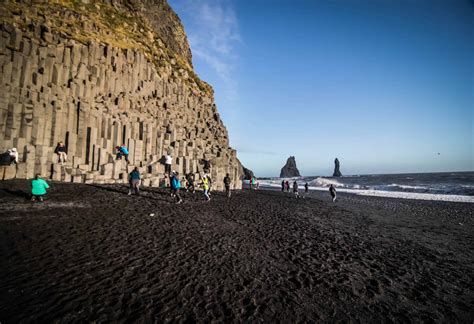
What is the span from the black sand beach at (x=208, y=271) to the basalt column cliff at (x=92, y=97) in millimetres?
5474

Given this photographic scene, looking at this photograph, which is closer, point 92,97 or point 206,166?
point 92,97

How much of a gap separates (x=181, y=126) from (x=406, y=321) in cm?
2415

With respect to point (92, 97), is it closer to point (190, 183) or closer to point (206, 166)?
point (190, 183)

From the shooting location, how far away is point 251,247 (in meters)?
7.18

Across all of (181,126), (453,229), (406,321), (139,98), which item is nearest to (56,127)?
(139,98)

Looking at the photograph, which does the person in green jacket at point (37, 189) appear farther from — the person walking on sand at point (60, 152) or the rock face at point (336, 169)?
the rock face at point (336, 169)

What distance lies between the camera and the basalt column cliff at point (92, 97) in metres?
13.4

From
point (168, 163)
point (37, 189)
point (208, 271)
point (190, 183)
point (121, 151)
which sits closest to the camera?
point (208, 271)

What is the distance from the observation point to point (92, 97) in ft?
55.9

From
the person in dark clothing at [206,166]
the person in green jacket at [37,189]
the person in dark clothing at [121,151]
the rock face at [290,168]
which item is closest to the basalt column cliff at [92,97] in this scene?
the person in dark clothing at [121,151]

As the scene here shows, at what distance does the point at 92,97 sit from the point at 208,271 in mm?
17886

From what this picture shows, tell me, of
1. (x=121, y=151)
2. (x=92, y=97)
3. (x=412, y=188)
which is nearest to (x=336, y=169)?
(x=412, y=188)

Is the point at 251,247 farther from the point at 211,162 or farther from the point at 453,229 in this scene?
the point at 211,162

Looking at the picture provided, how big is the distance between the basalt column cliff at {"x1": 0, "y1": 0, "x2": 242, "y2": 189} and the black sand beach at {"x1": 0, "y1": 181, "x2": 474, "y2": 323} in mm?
5474
